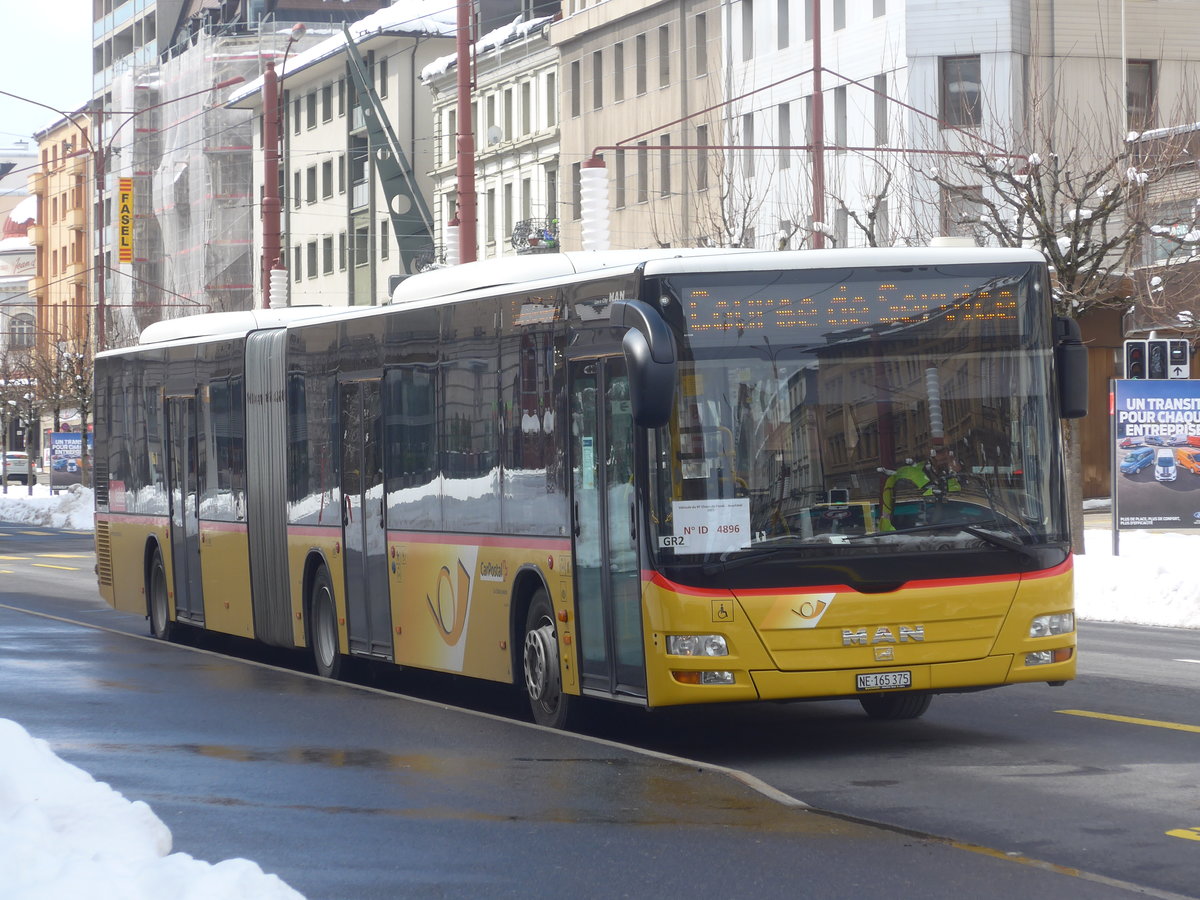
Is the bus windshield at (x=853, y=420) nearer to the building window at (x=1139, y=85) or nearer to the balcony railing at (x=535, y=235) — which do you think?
the building window at (x=1139, y=85)

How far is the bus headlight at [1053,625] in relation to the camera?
479 inches

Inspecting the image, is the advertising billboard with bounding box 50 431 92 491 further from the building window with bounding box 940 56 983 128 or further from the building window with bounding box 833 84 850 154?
the building window with bounding box 940 56 983 128

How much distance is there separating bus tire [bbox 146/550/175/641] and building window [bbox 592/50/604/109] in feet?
153

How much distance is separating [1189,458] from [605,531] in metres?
17.7

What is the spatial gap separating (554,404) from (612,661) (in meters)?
1.60

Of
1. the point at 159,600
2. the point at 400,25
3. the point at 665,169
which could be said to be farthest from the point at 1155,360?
the point at 400,25

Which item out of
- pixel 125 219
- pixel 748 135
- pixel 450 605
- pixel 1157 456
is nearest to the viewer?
pixel 450 605

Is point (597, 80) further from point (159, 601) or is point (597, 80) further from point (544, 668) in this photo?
point (544, 668)

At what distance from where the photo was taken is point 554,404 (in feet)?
43.0

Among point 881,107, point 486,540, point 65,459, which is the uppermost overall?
point 881,107

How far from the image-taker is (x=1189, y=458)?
93.7 feet

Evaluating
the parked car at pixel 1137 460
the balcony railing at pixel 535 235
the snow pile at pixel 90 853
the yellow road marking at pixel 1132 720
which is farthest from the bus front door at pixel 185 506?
the balcony railing at pixel 535 235

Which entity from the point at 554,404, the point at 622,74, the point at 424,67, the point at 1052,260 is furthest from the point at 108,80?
the point at 554,404

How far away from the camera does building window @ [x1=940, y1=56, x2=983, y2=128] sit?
5238 cm
